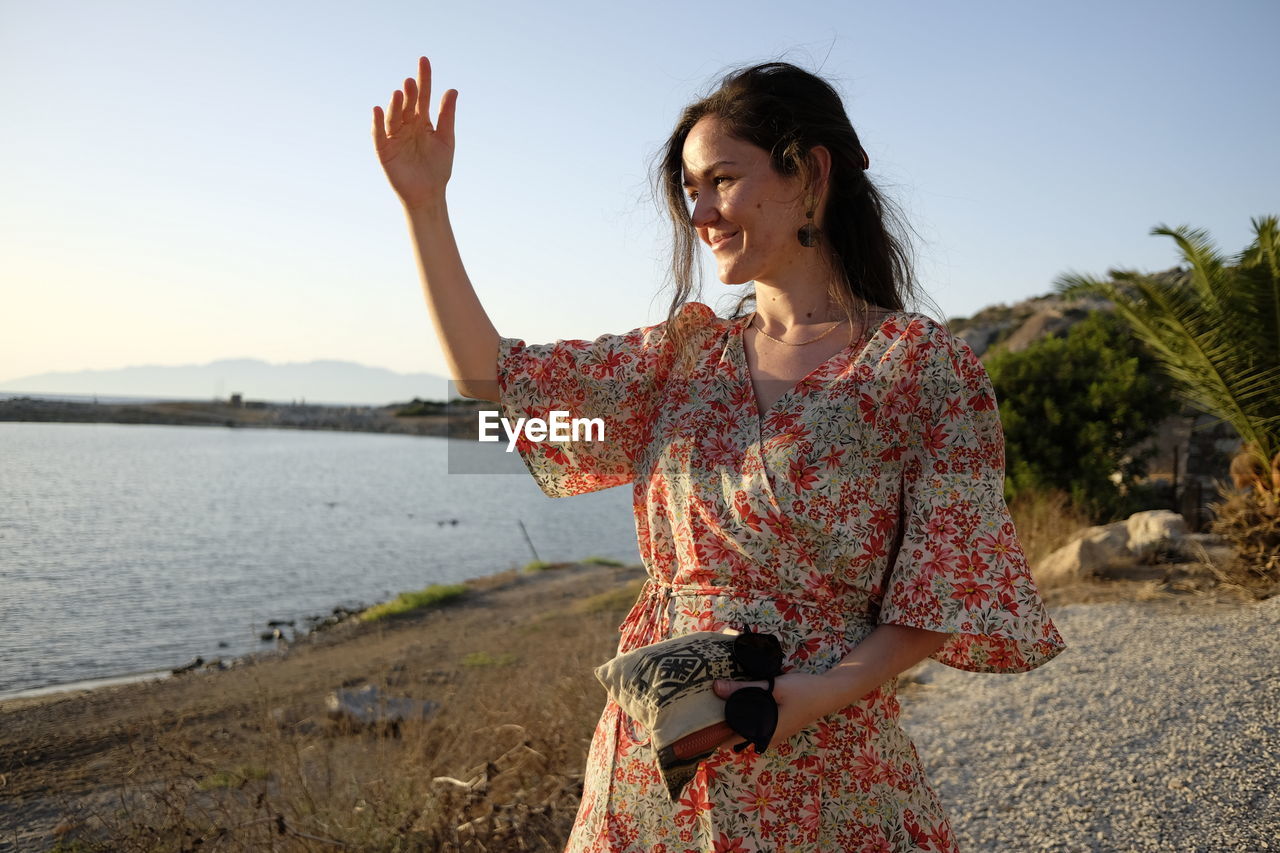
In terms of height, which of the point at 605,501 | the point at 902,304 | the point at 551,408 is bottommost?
the point at 605,501

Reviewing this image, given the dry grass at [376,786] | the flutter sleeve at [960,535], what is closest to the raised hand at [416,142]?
the flutter sleeve at [960,535]

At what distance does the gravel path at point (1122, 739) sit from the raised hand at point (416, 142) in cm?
337

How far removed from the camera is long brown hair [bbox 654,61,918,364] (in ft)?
5.80

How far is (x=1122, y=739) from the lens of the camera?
4.56 m

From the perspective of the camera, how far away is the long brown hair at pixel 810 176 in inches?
69.6

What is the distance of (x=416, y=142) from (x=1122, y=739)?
14.5 feet

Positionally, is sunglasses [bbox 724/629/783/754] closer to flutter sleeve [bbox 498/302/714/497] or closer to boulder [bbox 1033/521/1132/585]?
flutter sleeve [bbox 498/302/714/497]

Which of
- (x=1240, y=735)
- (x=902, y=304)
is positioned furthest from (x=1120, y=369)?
(x=902, y=304)

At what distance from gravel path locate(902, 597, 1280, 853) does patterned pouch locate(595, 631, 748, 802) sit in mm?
2897

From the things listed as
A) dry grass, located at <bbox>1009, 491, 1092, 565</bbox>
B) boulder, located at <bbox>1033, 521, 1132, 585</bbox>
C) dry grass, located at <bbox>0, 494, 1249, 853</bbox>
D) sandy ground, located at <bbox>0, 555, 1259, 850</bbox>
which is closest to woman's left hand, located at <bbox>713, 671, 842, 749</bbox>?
dry grass, located at <bbox>0, 494, 1249, 853</bbox>

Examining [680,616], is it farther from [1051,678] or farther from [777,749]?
[1051,678]

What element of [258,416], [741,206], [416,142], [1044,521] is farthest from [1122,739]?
[258,416]

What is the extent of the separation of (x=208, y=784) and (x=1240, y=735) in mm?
4587

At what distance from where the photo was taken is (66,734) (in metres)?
6.80
